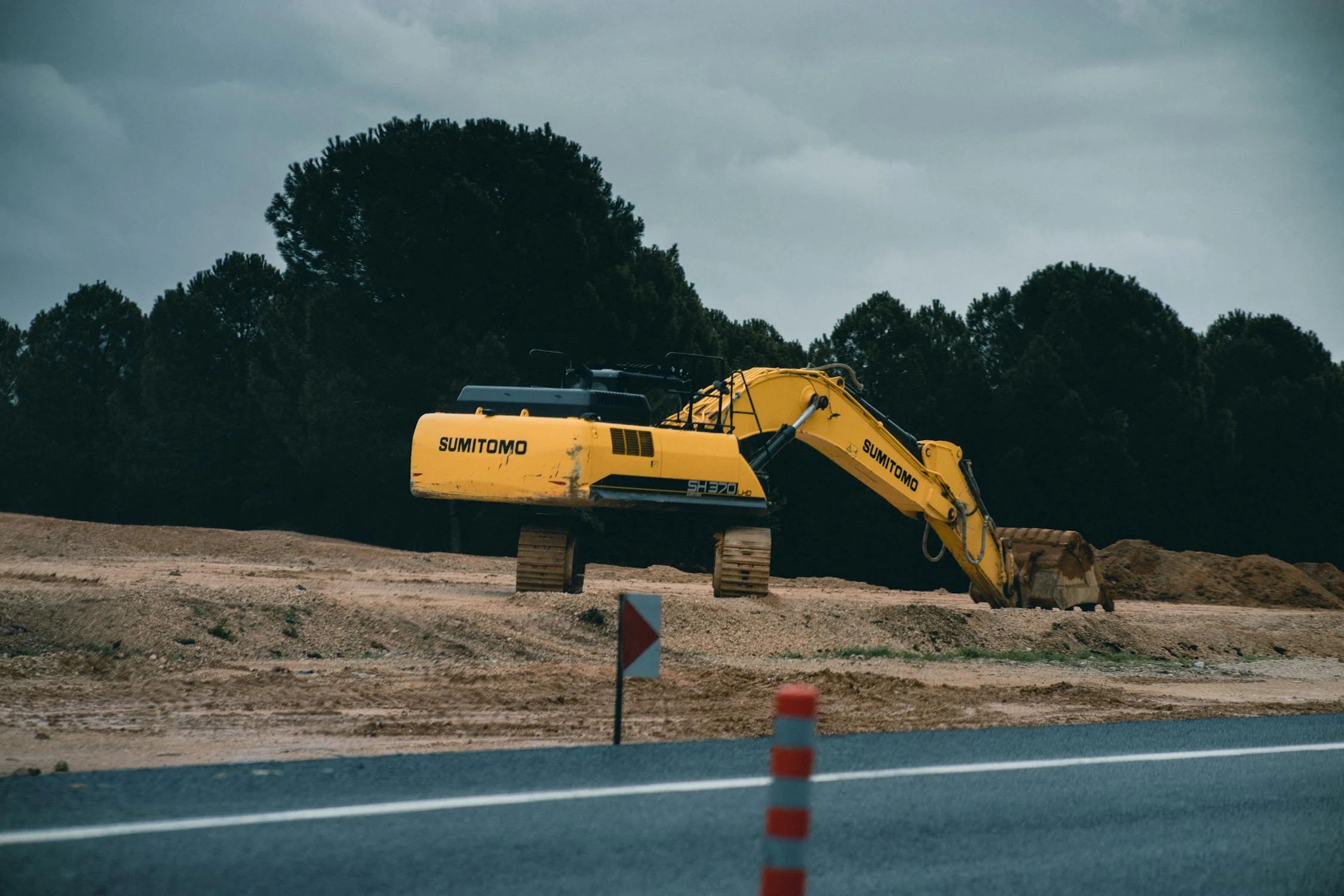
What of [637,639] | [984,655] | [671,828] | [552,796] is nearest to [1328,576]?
[984,655]

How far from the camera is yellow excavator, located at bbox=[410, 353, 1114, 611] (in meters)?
18.9

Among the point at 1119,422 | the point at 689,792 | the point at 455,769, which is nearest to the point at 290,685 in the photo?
the point at 455,769

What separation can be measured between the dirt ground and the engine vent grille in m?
2.21

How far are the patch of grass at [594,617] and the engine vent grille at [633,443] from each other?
2.20 m

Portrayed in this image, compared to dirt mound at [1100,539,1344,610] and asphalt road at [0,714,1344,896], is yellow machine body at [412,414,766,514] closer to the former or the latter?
asphalt road at [0,714,1344,896]

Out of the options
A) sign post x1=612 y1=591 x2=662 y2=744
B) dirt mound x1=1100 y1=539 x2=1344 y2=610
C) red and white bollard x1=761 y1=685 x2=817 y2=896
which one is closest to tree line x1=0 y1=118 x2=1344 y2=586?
dirt mound x1=1100 y1=539 x2=1344 y2=610

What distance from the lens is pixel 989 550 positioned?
2434 centimetres

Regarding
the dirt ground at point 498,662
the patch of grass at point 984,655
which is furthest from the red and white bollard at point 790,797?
the patch of grass at point 984,655

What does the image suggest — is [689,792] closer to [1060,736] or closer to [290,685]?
[1060,736]

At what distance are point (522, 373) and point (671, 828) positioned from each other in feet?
105

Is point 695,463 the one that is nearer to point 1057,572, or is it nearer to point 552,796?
point 1057,572

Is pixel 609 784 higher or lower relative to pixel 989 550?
lower

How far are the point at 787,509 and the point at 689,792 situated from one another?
37083 mm

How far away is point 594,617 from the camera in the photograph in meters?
19.2
